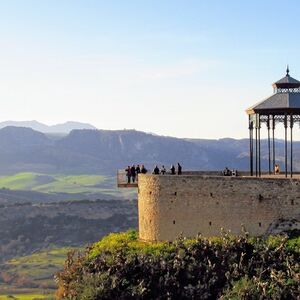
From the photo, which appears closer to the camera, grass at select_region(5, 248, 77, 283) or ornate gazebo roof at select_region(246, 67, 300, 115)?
ornate gazebo roof at select_region(246, 67, 300, 115)

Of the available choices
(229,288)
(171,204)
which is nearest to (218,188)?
(171,204)

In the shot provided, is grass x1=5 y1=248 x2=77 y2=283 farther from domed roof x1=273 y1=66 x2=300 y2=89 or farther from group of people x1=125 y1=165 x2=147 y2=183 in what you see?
domed roof x1=273 y1=66 x2=300 y2=89

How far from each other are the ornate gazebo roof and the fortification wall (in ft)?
20.0

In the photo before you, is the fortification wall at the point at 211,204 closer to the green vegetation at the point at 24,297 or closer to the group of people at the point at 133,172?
the group of people at the point at 133,172

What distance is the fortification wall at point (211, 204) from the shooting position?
36.1 m

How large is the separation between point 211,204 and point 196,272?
4492mm

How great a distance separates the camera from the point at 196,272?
3512 centimetres

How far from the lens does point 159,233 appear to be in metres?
40.7

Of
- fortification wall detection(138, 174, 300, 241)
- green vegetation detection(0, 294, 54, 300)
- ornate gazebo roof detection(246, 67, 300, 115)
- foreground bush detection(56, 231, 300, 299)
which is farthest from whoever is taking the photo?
green vegetation detection(0, 294, 54, 300)

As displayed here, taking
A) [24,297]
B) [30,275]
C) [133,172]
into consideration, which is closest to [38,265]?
[30,275]

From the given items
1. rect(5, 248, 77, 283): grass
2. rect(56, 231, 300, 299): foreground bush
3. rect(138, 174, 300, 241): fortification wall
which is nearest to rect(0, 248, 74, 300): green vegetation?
rect(5, 248, 77, 283): grass

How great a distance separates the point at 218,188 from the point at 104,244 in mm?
8078

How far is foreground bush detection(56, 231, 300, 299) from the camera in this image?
33125 mm

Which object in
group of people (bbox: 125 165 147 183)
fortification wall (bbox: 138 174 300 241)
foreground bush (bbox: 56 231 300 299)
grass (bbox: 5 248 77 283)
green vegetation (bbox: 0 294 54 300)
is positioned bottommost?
green vegetation (bbox: 0 294 54 300)
